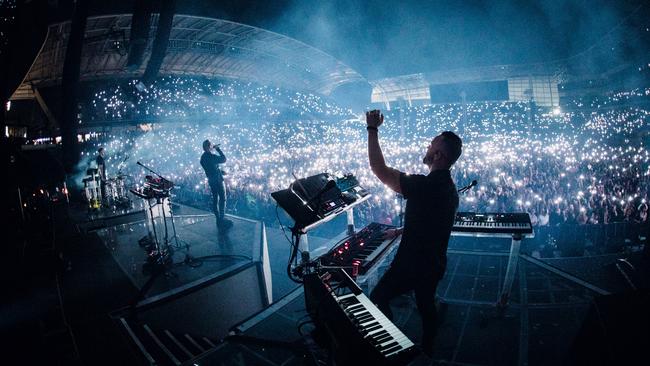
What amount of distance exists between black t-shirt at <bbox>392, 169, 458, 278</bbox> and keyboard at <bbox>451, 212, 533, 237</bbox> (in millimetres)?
1381

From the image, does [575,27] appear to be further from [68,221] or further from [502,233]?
[68,221]

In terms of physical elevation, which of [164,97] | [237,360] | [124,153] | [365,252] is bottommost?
[237,360]

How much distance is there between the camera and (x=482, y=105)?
30.3 m

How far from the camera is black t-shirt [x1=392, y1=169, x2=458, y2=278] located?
1909 millimetres

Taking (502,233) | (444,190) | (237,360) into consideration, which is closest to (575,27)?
(502,233)

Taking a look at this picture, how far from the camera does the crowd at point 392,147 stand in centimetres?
834

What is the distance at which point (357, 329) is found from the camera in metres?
1.20

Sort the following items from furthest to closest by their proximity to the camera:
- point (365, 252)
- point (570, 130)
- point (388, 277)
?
1. point (570, 130)
2. point (365, 252)
3. point (388, 277)

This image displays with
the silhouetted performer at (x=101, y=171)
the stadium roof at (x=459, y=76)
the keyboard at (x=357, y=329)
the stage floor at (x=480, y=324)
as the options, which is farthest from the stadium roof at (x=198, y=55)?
the keyboard at (x=357, y=329)

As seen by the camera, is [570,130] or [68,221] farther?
[570,130]

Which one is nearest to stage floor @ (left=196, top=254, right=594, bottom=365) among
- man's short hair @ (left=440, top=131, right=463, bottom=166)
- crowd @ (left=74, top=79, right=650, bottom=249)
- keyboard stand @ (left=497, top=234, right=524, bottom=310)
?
keyboard stand @ (left=497, top=234, right=524, bottom=310)

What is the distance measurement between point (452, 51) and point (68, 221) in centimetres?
1149

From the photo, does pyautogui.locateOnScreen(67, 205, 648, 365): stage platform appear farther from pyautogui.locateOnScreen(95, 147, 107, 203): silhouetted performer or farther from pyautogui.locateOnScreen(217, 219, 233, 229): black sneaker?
pyautogui.locateOnScreen(95, 147, 107, 203): silhouetted performer

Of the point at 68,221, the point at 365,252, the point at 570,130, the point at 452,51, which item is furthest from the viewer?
the point at 570,130
